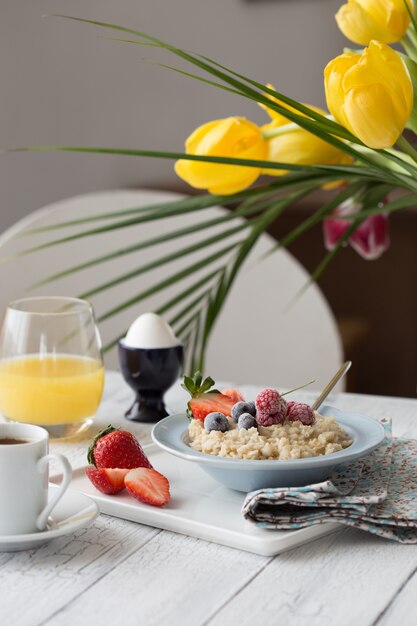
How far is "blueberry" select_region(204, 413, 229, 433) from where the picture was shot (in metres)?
0.94

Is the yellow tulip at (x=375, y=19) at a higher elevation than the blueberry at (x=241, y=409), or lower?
higher

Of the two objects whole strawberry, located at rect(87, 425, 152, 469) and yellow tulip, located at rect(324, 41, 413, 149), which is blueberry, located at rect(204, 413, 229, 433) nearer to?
whole strawberry, located at rect(87, 425, 152, 469)

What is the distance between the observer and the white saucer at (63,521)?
822 millimetres

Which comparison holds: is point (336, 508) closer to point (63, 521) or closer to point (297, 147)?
point (63, 521)

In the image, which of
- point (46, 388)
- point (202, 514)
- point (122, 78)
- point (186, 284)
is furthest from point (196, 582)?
point (122, 78)

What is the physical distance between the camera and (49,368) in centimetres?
116

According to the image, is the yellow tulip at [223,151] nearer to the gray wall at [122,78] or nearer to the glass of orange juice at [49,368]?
the glass of orange juice at [49,368]

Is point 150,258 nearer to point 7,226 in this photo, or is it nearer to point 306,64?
point 306,64

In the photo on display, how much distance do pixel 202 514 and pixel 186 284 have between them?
51.9 inches

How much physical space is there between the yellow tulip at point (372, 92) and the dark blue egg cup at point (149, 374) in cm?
45

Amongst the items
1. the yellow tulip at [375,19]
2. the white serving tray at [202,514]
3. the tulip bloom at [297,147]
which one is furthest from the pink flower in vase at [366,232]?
the white serving tray at [202,514]

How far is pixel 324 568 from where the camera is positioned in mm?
816

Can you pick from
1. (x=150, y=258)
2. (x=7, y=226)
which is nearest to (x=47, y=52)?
(x=7, y=226)

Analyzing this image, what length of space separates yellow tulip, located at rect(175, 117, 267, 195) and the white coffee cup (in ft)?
1.31
